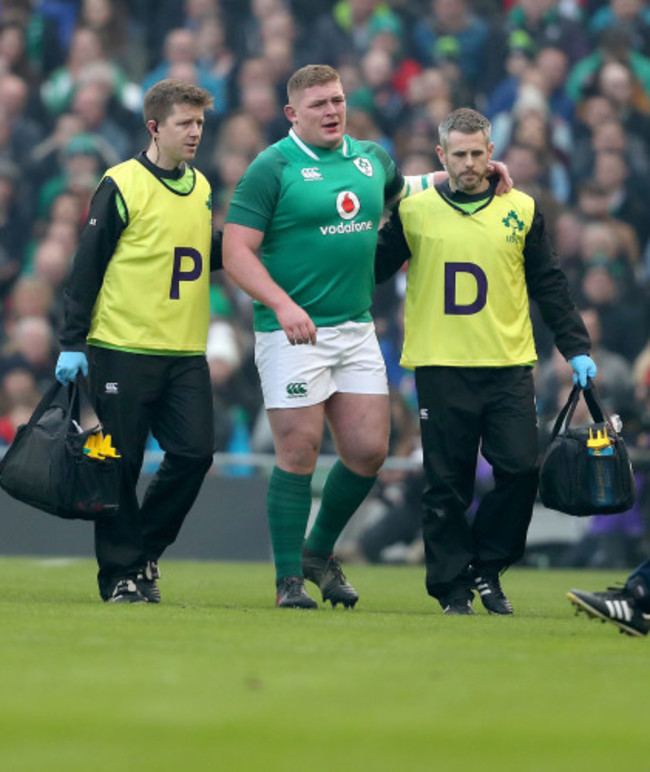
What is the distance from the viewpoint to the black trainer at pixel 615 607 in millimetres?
6402

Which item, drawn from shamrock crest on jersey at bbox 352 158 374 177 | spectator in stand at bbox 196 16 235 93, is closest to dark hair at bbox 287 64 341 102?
shamrock crest on jersey at bbox 352 158 374 177

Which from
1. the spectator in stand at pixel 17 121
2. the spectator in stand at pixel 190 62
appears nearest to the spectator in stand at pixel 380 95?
the spectator in stand at pixel 190 62

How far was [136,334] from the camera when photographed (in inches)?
307

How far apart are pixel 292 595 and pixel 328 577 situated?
1.10ft

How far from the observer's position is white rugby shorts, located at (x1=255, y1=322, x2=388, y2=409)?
25.4 feet

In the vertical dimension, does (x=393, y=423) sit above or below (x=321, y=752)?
below

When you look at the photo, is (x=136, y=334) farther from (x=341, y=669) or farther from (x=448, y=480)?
Answer: (x=341, y=669)

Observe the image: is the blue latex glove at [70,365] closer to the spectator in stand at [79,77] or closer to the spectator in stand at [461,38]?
the spectator in stand at [461,38]

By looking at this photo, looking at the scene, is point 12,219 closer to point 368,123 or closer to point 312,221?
point 368,123

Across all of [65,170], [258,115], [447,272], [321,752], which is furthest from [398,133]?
[321,752]

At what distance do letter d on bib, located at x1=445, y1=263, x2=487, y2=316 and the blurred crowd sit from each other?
429cm

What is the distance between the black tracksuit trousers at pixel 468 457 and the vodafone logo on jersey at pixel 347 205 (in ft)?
2.40

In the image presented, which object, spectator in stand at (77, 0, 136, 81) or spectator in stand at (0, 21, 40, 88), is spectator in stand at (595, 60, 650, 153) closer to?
spectator in stand at (77, 0, 136, 81)

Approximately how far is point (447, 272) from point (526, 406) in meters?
0.65
